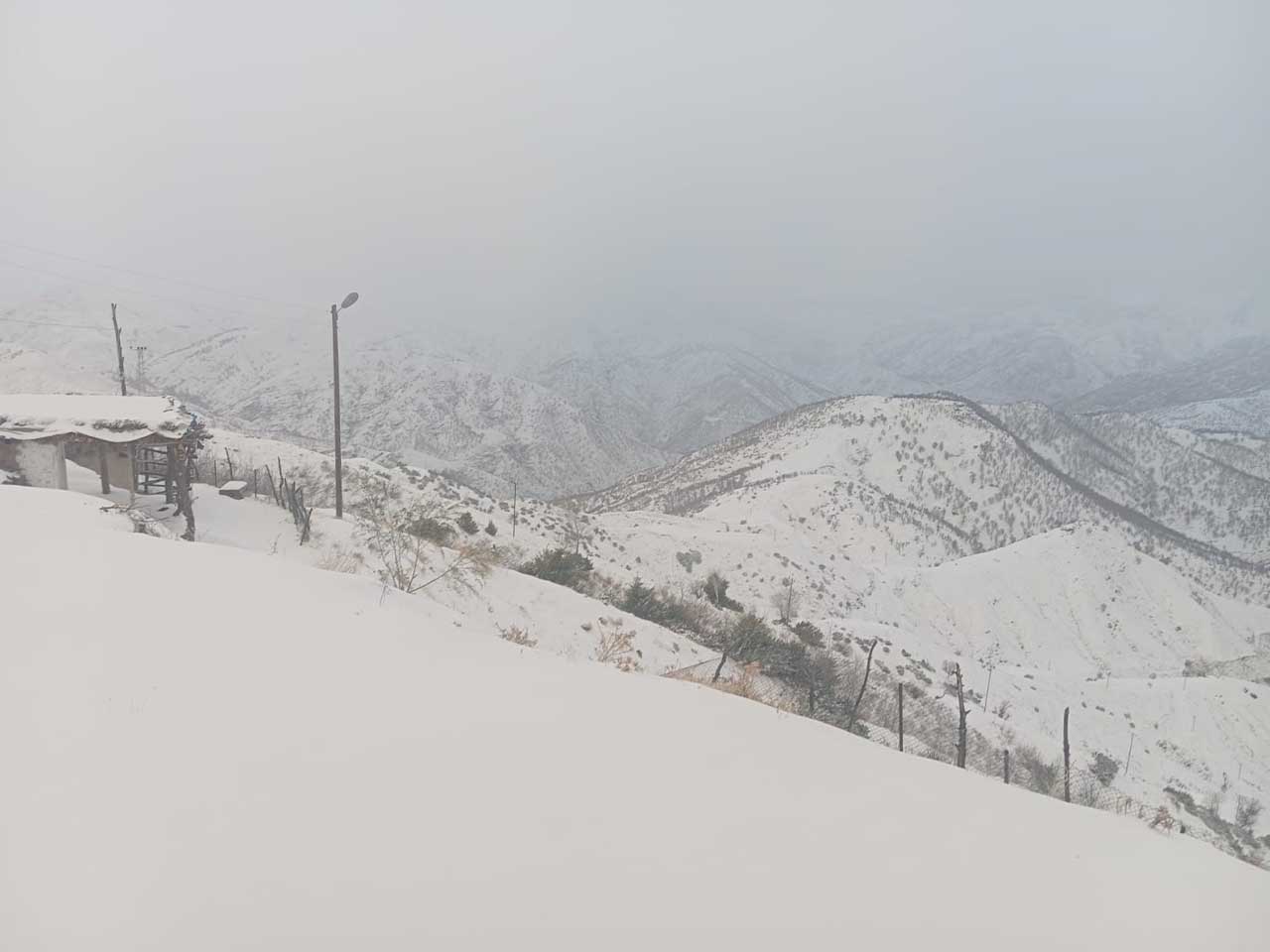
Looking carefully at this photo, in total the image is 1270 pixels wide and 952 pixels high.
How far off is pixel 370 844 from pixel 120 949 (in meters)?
0.81

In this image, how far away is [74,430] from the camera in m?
15.4

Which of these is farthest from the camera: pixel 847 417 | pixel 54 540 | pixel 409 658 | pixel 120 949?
pixel 847 417

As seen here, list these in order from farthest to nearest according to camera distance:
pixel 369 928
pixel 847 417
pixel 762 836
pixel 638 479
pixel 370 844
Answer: pixel 638 479 < pixel 847 417 < pixel 762 836 < pixel 370 844 < pixel 369 928

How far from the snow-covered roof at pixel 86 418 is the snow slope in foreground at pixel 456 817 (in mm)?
12955

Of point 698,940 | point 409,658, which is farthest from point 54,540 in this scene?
point 698,940

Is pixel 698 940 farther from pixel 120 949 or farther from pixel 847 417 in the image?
pixel 847 417

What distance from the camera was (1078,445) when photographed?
→ 89.4 meters

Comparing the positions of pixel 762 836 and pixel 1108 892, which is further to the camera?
pixel 1108 892

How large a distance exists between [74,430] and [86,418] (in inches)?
15.4

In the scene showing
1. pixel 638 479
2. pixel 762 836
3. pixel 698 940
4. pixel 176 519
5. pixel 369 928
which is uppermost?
pixel 369 928

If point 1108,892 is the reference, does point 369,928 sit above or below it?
above

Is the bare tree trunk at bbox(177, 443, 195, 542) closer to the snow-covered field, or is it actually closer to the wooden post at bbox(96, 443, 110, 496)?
the snow-covered field

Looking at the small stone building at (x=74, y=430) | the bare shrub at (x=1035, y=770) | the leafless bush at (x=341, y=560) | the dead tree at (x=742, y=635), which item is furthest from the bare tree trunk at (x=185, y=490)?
the bare shrub at (x=1035, y=770)

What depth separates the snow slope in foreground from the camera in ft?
7.34
